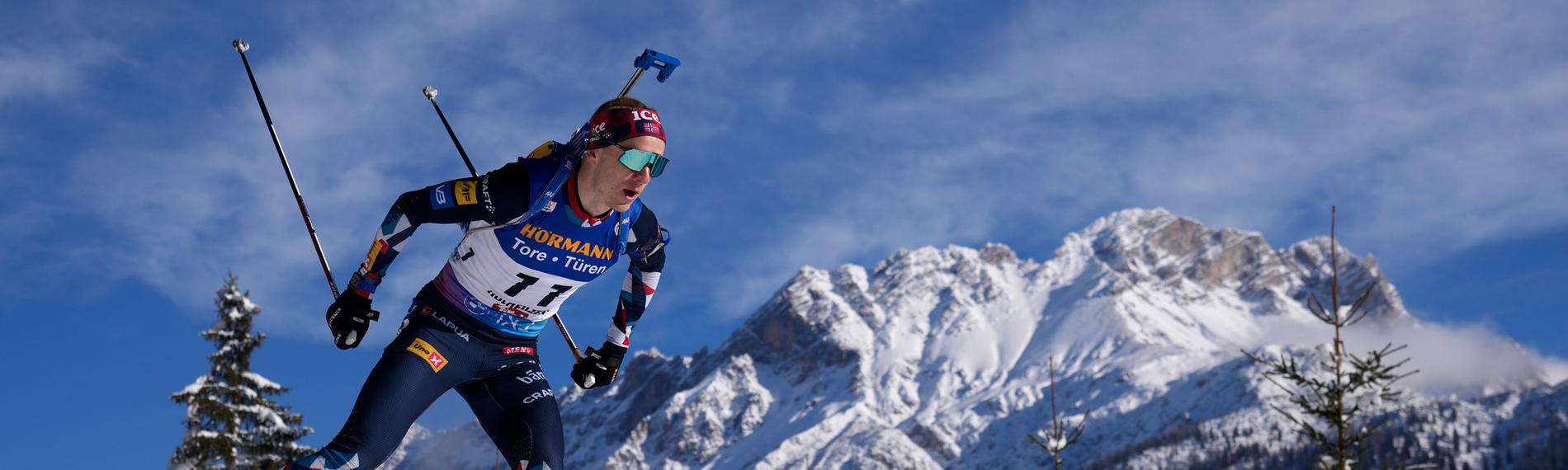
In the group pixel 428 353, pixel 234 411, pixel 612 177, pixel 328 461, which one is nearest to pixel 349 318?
pixel 428 353

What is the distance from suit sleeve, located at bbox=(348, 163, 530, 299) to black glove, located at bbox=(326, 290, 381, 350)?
0.20ft

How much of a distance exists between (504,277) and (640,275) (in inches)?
42.4

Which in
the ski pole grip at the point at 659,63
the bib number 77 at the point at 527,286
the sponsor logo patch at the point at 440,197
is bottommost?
the bib number 77 at the point at 527,286

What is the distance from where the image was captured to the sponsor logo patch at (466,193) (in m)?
7.20

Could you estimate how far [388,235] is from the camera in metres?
7.35

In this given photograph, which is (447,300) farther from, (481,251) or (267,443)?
(267,443)

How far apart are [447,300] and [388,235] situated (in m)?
0.50

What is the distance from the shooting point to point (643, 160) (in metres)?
7.33

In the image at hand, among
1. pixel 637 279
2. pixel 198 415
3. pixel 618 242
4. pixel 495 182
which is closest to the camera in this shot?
pixel 495 182

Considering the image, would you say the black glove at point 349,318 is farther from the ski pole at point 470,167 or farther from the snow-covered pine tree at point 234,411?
the snow-covered pine tree at point 234,411

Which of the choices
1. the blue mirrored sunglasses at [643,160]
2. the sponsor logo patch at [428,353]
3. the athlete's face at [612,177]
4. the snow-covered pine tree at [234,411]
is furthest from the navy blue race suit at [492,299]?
the snow-covered pine tree at [234,411]

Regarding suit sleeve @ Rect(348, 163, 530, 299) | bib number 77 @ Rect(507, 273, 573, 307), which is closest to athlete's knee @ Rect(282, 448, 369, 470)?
suit sleeve @ Rect(348, 163, 530, 299)

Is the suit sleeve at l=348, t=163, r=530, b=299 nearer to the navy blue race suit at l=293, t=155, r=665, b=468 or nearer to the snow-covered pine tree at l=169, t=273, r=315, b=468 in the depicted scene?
the navy blue race suit at l=293, t=155, r=665, b=468

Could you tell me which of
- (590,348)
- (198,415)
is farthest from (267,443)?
(590,348)
